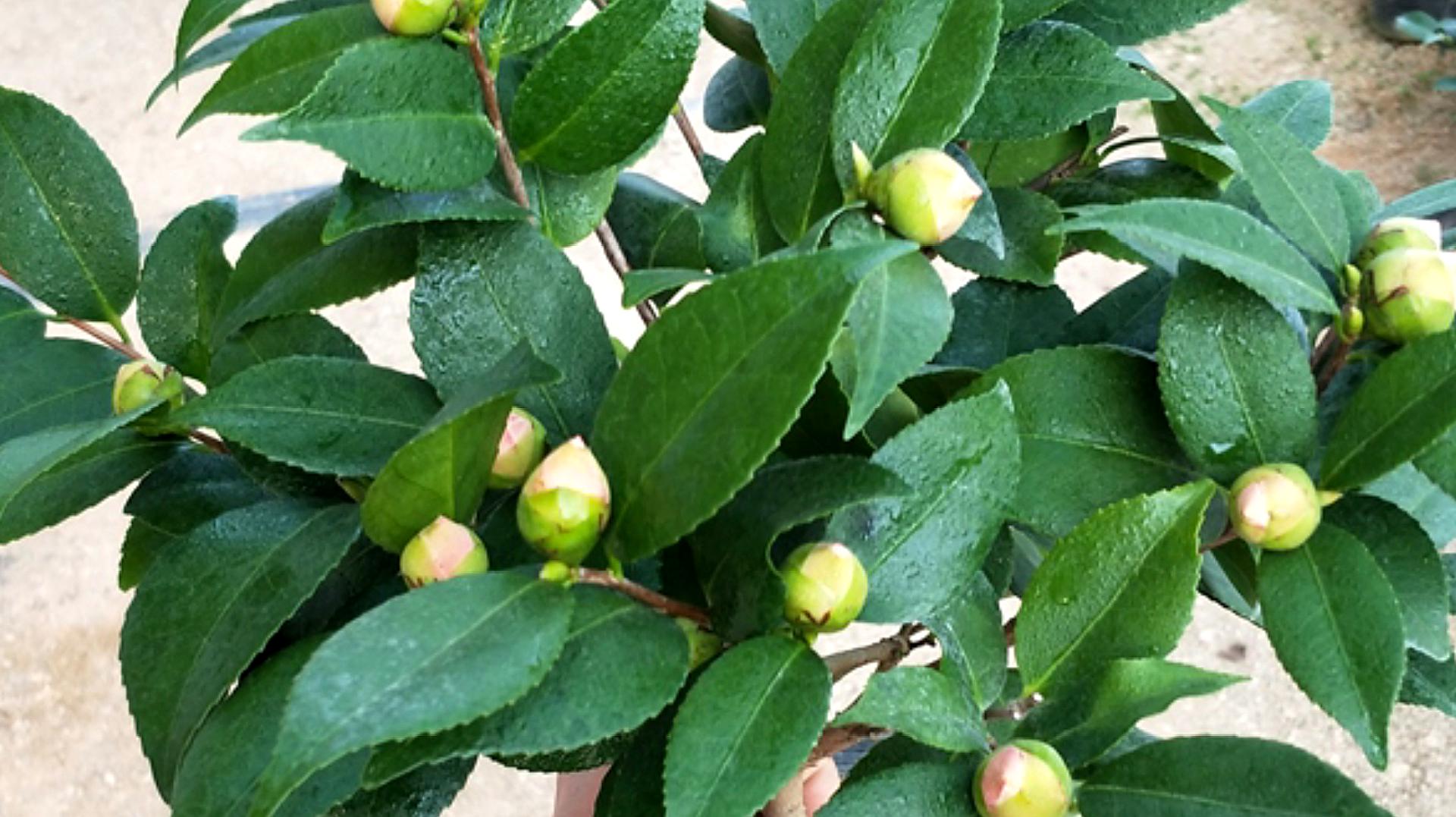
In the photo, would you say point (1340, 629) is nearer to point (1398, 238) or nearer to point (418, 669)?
point (1398, 238)

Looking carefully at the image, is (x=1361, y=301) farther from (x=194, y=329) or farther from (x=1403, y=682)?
(x=194, y=329)

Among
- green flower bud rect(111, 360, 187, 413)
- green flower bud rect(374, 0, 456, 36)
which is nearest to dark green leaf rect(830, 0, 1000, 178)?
green flower bud rect(374, 0, 456, 36)

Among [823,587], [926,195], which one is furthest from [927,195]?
[823,587]

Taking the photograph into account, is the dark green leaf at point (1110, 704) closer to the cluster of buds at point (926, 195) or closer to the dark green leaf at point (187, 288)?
the cluster of buds at point (926, 195)

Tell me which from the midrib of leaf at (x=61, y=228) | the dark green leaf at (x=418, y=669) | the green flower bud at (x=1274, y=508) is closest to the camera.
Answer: the dark green leaf at (x=418, y=669)

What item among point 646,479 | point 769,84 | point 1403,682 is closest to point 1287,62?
point 769,84

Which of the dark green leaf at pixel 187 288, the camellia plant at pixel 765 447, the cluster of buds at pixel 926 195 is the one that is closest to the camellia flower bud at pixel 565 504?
the camellia plant at pixel 765 447
